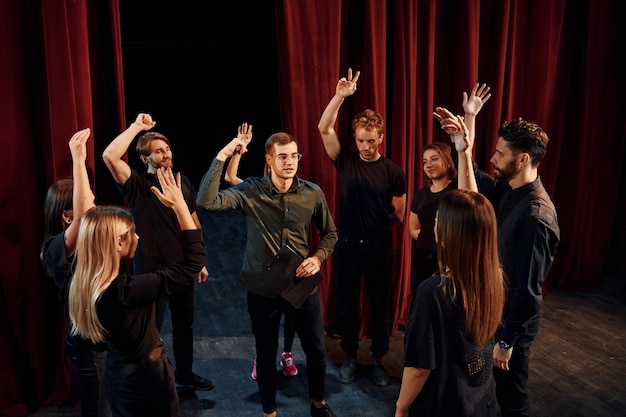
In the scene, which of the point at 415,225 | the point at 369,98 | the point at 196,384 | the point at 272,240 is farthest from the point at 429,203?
the point at 196,384

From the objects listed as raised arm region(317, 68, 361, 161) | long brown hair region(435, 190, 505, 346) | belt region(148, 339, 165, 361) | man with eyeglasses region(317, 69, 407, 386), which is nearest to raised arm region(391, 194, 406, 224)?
man with eyeglasses region(317, 69, 407, 386)

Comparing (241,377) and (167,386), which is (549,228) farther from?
(241,377)

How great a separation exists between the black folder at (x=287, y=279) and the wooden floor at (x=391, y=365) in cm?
69

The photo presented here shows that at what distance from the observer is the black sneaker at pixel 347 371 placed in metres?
3.08

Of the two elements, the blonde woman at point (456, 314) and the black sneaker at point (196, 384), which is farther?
the black sneaker at point (196, 384)

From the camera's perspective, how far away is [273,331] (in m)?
2.55

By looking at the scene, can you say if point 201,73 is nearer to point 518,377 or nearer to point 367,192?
point 367,192

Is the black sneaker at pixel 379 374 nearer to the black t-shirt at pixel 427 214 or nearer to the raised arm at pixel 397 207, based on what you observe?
the black t-shirt at pixel 427 214

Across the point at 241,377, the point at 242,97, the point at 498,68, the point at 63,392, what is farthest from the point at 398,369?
the point at 242,97

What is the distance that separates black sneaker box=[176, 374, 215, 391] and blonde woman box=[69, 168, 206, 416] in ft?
3.23

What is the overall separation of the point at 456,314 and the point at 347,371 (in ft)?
5.41

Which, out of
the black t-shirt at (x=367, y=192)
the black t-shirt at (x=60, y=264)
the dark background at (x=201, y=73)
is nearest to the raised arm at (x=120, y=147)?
the black t-shirt at (x=60, y=264)

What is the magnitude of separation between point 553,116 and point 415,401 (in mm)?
3269

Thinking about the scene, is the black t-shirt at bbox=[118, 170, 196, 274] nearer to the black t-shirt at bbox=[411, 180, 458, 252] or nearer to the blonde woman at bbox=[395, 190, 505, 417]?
the black t-shirt at bbox=[411, 180, 458, 252]
